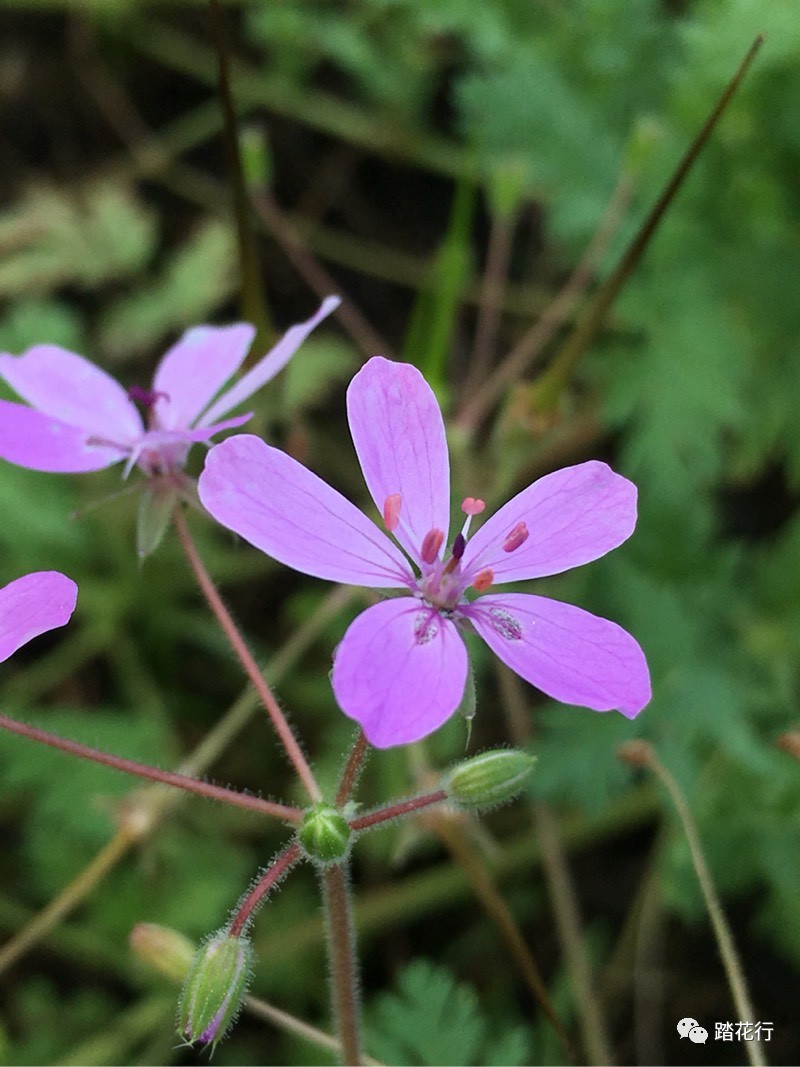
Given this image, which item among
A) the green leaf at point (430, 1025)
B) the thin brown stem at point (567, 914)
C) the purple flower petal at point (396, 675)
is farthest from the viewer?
the thin brown stem at point (567, 914)

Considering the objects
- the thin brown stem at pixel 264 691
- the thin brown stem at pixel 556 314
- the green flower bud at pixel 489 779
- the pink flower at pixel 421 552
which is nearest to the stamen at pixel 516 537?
the pink flower at pixel 421 552

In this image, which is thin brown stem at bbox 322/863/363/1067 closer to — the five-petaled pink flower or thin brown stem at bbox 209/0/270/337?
the five-petaled pink flower

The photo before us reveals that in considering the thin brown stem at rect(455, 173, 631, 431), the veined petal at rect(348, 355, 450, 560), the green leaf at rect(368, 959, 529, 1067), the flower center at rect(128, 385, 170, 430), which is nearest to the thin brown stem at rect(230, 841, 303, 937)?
the veined petal at rect(348, 355, 450, 560)

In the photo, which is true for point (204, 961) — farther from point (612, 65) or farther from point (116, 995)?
point (612, 65)

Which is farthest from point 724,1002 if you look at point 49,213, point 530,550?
point 49,213

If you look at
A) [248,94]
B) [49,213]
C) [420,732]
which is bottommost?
[420,732]

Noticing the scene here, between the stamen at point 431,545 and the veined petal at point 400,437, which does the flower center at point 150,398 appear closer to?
the veined petal at point 400,437
